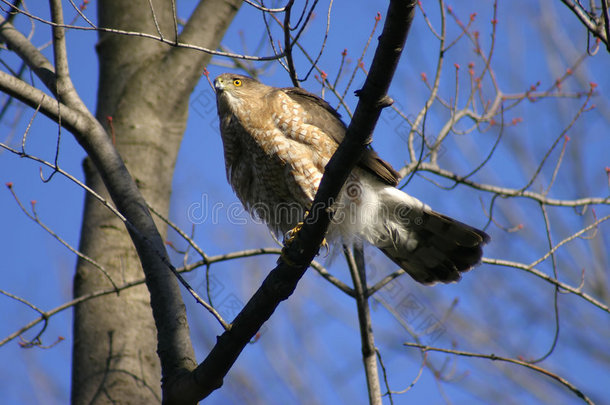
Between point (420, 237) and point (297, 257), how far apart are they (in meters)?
1.68

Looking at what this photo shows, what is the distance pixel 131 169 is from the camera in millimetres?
3873

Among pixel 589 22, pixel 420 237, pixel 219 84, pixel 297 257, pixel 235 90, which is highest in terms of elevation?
pixel 219 84

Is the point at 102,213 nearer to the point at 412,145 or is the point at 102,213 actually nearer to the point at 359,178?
the point at 359,178

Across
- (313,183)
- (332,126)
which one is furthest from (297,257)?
(332,126)

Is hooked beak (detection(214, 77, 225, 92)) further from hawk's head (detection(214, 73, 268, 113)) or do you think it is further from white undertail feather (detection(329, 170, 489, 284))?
white undertail feather (detection(329, 170, 489, 284))

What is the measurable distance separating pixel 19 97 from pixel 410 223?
2602mm

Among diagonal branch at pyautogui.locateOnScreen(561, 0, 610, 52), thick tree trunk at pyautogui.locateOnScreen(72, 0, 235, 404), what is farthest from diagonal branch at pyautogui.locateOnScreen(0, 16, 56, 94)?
diagonal branch at pyautogui.locateOnScreen(561, 0, 610, 52)

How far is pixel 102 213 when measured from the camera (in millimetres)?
3752

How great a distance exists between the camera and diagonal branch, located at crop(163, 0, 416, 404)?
2264mm

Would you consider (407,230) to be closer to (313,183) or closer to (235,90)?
(313,183)

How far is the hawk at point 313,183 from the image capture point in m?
3.76

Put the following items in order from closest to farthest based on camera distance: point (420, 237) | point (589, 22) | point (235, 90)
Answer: point (589, 22), point (235, 90), point (420, 237)

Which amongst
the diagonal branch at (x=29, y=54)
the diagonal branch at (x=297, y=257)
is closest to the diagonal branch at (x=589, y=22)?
the diagonal branch at (x=297, y=257)

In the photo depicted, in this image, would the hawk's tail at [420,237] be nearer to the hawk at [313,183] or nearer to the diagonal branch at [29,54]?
the hawk at [313,183]
